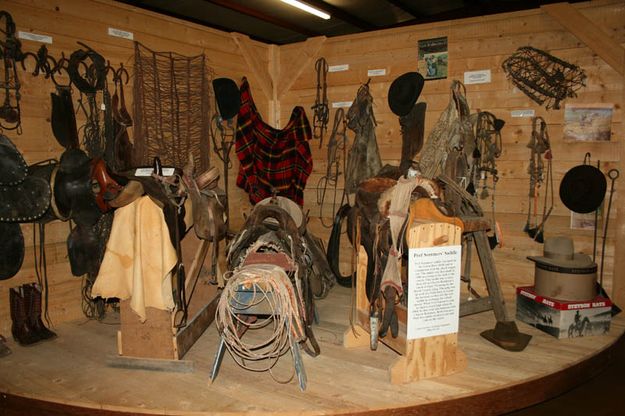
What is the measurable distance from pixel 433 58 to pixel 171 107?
2.31 metres

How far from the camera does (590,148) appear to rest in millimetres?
3723

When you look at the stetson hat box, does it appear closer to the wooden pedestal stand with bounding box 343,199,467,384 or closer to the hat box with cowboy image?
the hat box with cowboy image

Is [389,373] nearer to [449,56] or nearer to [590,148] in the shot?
[590,148]

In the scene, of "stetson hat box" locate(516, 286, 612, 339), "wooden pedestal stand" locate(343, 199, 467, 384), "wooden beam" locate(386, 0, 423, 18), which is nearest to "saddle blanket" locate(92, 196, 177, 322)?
"wooden pedestal stand" locate(343, 199, 467, 384)

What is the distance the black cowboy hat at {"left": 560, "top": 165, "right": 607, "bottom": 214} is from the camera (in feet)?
12.0

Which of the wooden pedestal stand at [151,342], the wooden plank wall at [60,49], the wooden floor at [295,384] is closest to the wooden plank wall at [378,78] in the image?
the wooden plank wall at [60,49]

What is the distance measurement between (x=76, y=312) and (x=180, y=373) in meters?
1.39

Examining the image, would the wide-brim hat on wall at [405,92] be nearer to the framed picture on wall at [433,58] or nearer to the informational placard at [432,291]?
the framed picture on wall at [433,58]

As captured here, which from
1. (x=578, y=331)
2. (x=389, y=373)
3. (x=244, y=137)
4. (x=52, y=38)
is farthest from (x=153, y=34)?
(x=578, y=331)

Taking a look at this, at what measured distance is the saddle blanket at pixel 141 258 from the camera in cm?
262

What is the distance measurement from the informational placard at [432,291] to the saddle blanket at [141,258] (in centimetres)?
131

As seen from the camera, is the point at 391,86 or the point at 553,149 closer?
the point at 553,149

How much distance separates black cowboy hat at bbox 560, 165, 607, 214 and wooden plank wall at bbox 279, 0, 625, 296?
78 millimetres

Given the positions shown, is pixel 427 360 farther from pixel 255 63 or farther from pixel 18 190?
pixel 255 63
